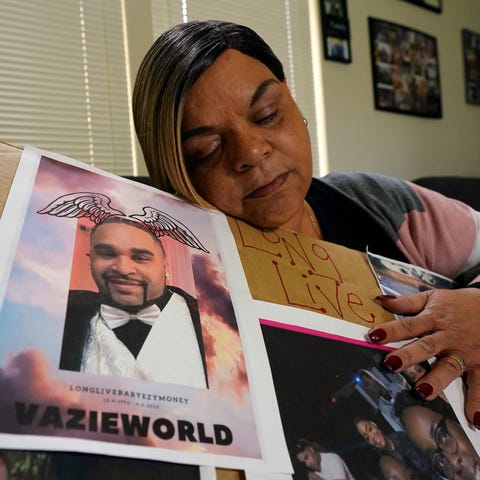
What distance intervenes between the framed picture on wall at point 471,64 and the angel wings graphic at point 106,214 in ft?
9.33

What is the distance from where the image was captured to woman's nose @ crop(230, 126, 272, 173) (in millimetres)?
614

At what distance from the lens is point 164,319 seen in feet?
1.20

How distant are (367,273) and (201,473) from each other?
34 centimetres

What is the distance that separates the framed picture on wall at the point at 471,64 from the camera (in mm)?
2900

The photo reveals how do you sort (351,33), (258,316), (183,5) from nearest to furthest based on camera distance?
(258,316), (183,5), (351,33)

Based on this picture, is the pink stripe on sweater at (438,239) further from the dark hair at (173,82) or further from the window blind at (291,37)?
the window blind at (291,37)

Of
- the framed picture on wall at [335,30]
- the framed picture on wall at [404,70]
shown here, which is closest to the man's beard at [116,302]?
the framed picture on wall at [335,30]

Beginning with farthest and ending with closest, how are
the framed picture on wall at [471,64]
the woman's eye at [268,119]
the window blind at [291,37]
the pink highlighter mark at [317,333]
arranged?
the framed picture on wall at [471,64]
the window blind at [291,37]
the woman's eye at [268,119]
the pink highlighter mark at [317,333]

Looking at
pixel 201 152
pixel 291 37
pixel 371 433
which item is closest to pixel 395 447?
pixel 371 433

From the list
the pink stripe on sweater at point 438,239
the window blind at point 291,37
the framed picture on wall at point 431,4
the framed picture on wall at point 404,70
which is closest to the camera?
the pink stripe on sweater at point 438,239

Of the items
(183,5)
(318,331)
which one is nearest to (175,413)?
(318,331)

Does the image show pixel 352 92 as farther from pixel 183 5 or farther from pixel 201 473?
pixel 201 473

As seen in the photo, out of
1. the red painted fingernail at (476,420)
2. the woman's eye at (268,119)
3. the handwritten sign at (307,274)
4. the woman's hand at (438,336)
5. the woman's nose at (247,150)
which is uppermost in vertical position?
the woman's eye at (268,119)

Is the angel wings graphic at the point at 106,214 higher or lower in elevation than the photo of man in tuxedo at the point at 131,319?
higher
